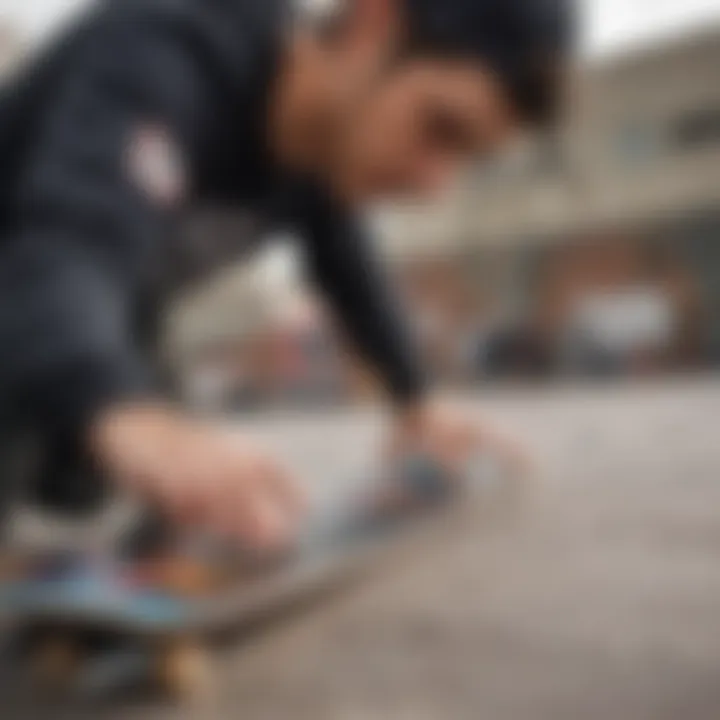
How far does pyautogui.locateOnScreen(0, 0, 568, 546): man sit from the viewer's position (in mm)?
350

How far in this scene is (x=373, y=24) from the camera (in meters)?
0.43

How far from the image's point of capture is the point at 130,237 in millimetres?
387

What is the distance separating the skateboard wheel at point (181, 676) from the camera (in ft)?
1.08

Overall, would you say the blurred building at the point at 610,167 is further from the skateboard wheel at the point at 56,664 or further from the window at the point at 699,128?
the skateboard wheel at the point at 56,664

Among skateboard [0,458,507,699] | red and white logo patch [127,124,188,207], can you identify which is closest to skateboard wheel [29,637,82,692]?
skateboard [0,458,507,699]

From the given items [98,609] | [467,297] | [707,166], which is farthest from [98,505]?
[707,166]

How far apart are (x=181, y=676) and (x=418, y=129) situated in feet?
0.80

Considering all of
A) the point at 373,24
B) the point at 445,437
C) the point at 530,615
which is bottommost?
the point at 530,615

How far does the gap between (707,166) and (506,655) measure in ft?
0.86

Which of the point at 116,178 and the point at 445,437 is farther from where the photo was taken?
the point at 445,437

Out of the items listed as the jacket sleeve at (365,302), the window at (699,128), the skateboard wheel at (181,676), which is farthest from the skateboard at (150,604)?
the window at (699,128)

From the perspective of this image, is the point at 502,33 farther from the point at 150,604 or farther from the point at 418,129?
the point at 150,604

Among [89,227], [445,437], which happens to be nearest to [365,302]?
[445,437]

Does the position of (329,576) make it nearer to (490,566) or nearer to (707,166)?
(490,566)
